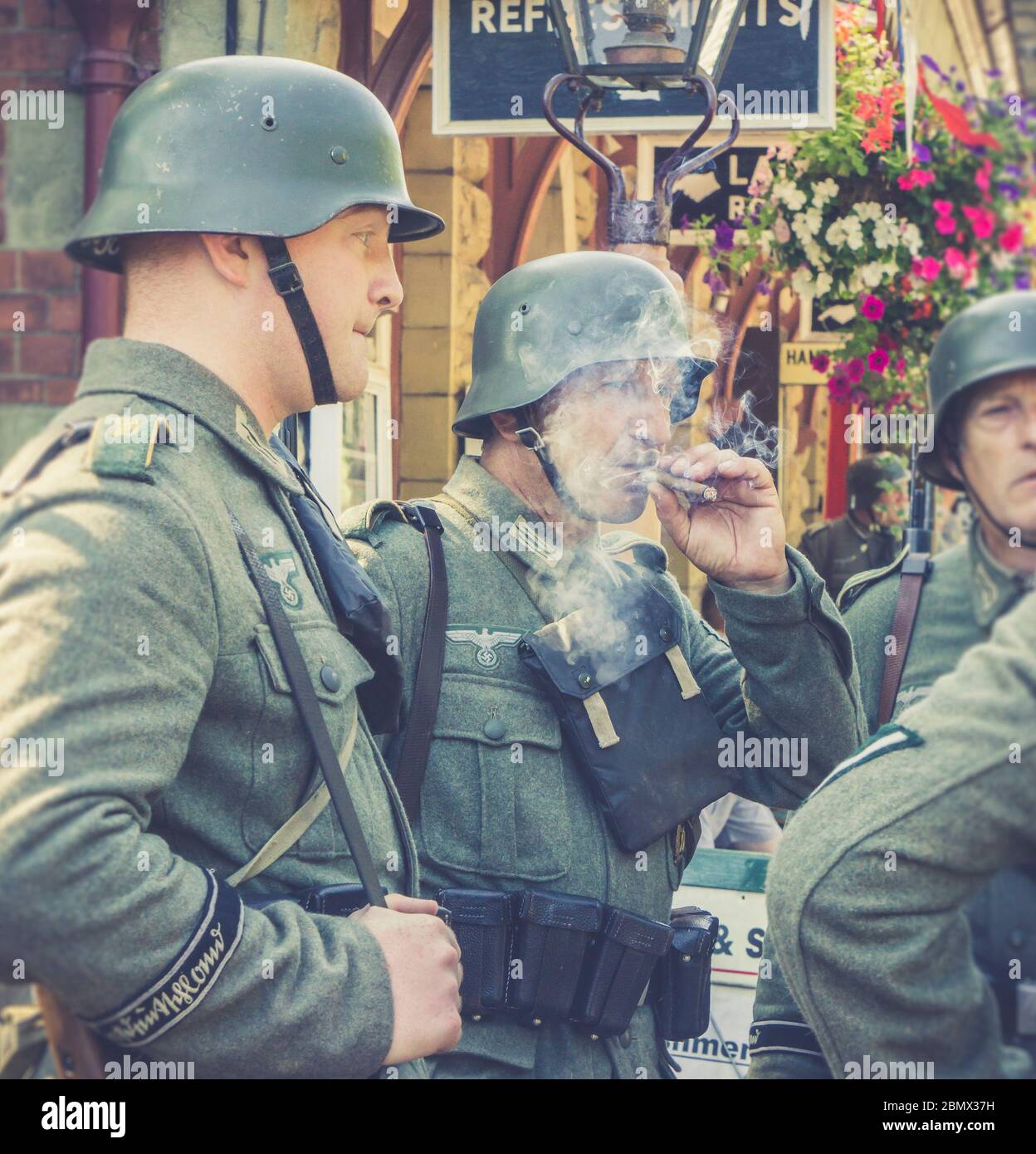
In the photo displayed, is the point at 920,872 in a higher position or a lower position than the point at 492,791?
higher

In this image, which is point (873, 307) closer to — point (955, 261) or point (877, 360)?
point (877, 360)

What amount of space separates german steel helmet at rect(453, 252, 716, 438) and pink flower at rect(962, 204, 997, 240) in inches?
95.6

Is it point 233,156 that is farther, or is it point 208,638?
point 233,156

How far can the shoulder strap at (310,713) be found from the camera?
204 cm

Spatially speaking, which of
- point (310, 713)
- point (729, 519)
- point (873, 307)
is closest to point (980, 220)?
point (873, 307)

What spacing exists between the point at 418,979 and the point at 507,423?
141cm

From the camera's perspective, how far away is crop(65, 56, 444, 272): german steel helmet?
7.17 feet

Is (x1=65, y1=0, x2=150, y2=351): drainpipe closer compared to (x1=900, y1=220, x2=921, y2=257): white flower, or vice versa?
(x1=65, y1=0, x2=150, y2=351): drainpipe

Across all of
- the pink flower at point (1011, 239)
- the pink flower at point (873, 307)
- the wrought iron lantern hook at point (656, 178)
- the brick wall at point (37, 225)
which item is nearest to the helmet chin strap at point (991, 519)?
the wrought iron lantern hook at point (656, 178)

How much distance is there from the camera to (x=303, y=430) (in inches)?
202

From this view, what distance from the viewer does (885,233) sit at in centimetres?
526

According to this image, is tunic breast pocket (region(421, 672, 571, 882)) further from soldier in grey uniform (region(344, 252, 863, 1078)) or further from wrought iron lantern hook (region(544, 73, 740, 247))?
wrought iron lantern hook (region(544, 73, 740, 247))

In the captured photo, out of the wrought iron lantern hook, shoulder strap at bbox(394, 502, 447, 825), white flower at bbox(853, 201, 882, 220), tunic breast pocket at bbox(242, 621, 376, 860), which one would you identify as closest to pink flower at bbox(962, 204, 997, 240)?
white flower at bbox(853, 201, 882, 220)
